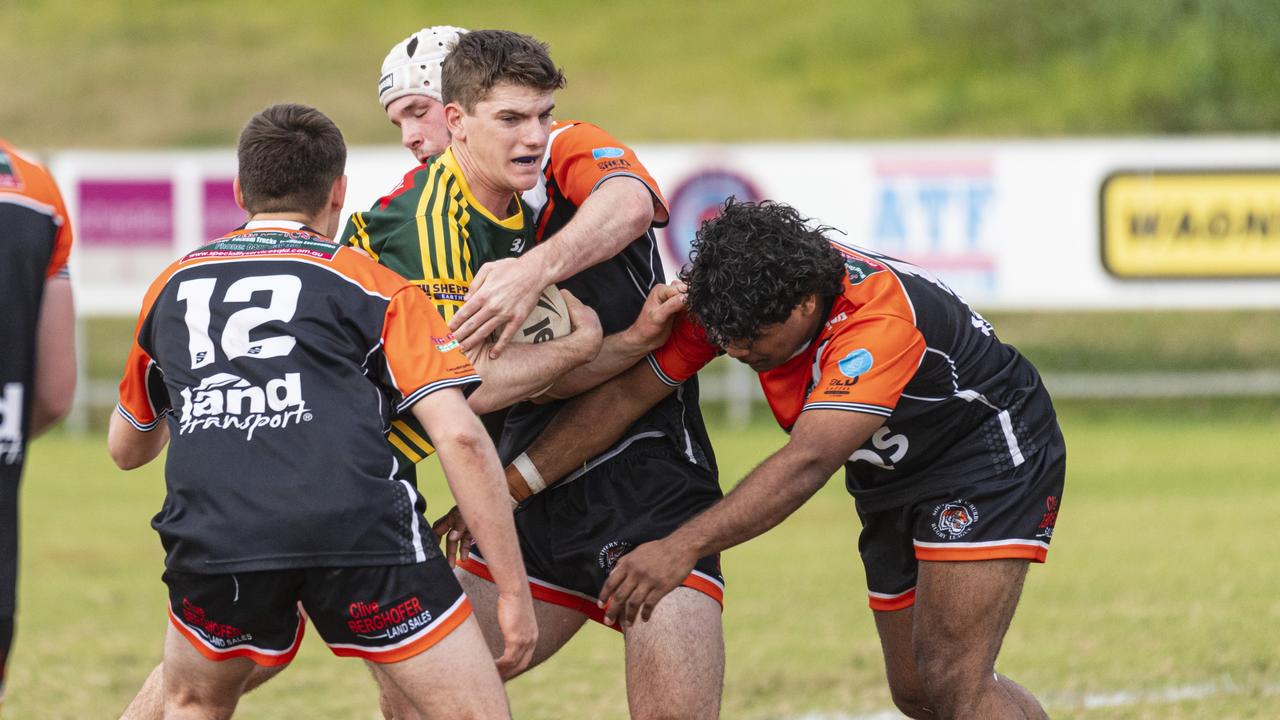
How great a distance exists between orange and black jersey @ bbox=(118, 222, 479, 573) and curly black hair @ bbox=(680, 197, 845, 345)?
2.69ft

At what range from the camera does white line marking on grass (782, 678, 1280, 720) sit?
651 centimetres

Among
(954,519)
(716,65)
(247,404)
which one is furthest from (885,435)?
(716,65)

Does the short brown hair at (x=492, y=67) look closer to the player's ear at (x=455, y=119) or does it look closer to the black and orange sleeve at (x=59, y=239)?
the player's ear at (x=455, y=119)

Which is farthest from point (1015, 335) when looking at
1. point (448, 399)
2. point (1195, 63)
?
point (448, 399)

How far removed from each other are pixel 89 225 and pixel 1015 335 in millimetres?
10552

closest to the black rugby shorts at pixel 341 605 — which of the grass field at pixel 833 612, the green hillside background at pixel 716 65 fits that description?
the grass field at pixel 833 612

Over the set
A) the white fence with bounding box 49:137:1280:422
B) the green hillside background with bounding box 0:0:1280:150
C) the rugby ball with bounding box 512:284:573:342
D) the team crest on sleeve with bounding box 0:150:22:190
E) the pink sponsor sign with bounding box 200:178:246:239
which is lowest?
the green hillside background with bounding box 0:0:1280:150

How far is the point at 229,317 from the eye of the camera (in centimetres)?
385

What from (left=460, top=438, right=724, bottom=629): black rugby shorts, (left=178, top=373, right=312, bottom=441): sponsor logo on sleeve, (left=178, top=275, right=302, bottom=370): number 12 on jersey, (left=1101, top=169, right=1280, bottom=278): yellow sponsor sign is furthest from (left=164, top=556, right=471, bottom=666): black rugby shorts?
(left=1101, top=169, right=1280, bottom=278): yellow sponsor sign

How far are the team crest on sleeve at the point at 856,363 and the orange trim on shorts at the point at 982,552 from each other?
73 cm

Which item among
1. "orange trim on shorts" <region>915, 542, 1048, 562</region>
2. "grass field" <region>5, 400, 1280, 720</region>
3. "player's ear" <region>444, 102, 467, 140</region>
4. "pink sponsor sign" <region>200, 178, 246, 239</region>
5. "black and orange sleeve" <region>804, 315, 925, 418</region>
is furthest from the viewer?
"pink sponsor sign" <region>200, 178, 246, 239</region>

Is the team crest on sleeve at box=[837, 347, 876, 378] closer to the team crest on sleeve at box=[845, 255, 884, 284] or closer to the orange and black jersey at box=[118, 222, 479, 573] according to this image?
the team crest on sleeve at box=[845, 255, 884, 284]

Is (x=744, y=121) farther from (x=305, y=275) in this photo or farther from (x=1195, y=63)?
(x=305, y=275)

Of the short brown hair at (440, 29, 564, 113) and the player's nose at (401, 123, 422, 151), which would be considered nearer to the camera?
the short brown hair at (440, 29, 564, 113)
